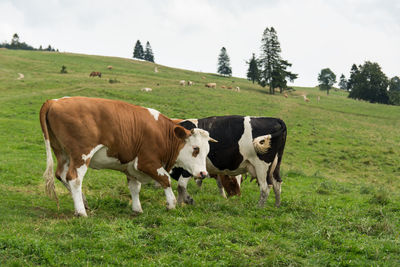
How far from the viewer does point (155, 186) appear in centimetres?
1132

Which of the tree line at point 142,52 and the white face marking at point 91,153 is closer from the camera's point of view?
the white face marking at point 91,153

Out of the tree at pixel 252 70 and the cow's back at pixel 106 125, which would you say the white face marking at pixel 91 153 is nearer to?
the cow's back at pixel 106 125

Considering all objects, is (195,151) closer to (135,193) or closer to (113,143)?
(135,193)

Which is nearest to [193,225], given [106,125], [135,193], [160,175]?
[160,175]

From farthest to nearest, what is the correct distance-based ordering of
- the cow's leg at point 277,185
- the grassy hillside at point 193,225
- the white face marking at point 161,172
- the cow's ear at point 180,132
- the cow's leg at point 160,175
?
the cow's leg at point 277,185 → the cow's ear at point 180,132 → the white face marking at point 161,172 → the cow's leg at point 160,175 → the grassy hillside at point 193,225

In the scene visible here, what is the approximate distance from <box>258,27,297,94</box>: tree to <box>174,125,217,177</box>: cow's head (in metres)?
60.2

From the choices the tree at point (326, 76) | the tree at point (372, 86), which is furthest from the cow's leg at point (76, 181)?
the tree at point (326, 76)

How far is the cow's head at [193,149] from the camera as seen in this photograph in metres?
9.05

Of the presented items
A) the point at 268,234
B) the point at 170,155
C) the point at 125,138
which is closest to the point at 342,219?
the point at 268,234

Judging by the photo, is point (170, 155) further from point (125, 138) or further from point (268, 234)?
point (268, 234)

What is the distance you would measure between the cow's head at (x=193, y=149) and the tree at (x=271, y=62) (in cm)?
6018

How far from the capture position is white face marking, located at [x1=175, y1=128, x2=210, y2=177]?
9.07 meters

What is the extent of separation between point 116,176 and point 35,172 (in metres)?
2.71

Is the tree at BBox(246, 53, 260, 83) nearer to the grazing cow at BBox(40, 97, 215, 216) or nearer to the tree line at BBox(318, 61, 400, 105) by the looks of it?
the tree line at BBox(318, 61, 400, 105)
